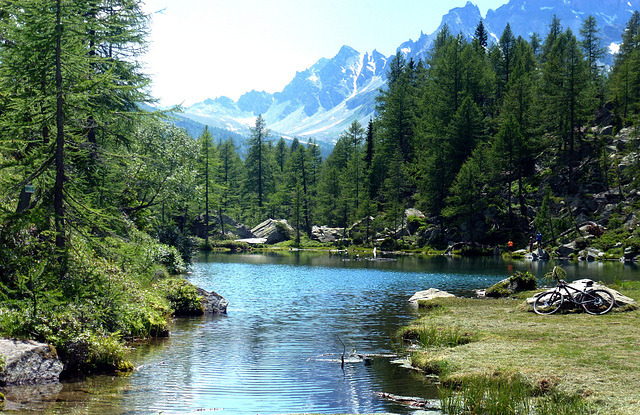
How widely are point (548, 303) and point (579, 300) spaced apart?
4.10 feet

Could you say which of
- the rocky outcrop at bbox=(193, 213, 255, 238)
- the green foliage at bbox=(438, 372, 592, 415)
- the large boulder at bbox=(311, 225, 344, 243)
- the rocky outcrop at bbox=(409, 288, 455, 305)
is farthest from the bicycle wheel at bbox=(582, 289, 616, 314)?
the rocky outcrop at bbox=(193, 213, 255, 238)

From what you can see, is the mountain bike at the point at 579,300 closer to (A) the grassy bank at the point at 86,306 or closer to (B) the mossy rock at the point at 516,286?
(B) the mossy rock at the point at 516,286

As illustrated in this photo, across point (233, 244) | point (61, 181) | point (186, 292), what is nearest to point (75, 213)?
point (61, 181)

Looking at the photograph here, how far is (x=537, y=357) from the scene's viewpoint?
13.4 metres

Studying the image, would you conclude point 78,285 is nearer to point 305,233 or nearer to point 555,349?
point 555,349

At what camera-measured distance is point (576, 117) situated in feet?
270

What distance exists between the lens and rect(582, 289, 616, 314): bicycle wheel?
20.6 metres

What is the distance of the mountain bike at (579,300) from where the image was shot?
20719mm

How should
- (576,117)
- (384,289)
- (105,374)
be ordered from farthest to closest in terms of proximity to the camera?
(576,117), (384,289), (105,374)

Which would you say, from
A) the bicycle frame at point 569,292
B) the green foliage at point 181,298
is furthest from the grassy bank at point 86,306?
the bicycle frame at point 569,292

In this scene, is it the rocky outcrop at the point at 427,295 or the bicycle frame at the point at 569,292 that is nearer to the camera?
the bicycle frame at the point at 569,292

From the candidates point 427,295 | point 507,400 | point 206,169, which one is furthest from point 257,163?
point 507,400

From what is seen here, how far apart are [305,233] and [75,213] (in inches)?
3813

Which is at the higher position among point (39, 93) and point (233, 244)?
point (39, 93)
